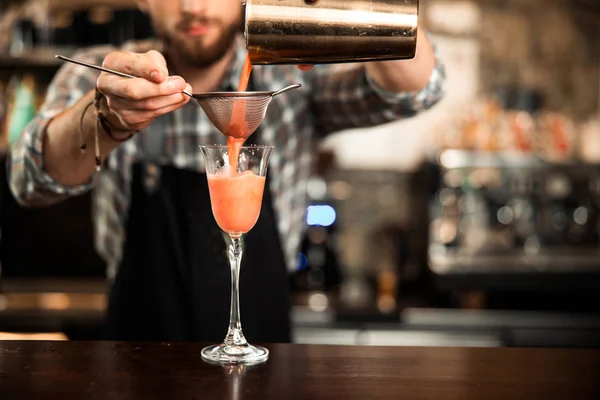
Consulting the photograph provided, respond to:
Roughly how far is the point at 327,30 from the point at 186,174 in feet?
2.46

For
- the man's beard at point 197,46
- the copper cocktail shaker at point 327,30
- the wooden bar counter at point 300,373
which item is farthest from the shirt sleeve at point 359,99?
the wooden bar counter at point 300,373

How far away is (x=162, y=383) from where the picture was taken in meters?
1.06

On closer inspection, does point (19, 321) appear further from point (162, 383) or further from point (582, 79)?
point (582, 79)

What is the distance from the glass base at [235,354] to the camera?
1.19 m

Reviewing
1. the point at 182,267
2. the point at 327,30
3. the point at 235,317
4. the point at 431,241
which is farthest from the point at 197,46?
the point at 431,241

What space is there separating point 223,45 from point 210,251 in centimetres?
51

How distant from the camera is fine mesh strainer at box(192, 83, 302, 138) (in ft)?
4.38

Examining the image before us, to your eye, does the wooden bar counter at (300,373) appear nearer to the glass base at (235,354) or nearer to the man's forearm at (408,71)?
the glass base at (235,354)

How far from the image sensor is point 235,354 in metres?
1.21

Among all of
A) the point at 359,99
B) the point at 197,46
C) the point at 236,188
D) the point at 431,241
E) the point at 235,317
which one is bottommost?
the point at 431,241

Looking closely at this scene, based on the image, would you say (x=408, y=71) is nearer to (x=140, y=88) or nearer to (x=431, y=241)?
(x=140, y=88)

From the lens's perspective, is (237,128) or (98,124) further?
(98,124)

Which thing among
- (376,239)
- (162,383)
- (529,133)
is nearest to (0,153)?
(376,239)

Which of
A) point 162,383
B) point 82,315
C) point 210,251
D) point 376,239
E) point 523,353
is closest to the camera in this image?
point 162,383
